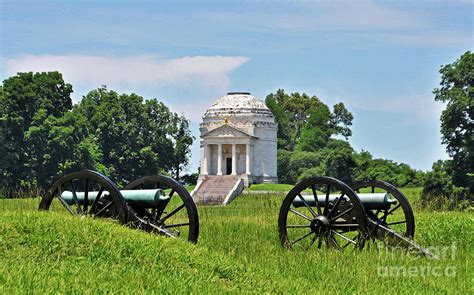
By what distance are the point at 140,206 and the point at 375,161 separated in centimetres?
7628

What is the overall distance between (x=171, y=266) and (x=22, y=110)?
6121 cm

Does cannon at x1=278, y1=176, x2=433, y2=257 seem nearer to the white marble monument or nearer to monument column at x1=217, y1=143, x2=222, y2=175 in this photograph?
the white marble monument

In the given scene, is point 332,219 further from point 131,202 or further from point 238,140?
point 238,140

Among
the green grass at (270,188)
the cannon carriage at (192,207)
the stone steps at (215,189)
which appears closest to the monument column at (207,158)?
the stone steps at (215,189)

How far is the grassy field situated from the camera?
12.2 meters

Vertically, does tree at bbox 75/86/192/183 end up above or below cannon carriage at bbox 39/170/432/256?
Result: above

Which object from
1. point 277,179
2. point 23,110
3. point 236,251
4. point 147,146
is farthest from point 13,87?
point 236,251

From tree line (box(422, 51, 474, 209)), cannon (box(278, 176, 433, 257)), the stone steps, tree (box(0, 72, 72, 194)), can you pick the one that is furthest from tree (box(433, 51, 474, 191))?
cannon (box(278, 176, 433, 257))

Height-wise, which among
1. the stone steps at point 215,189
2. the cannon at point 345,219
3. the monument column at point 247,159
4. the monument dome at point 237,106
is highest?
the monument dome at point 237,106

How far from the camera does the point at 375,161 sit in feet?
301

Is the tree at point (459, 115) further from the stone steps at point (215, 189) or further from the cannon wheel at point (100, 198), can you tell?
the cannon wheel at point (100, 198)

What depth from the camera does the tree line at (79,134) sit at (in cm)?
6975

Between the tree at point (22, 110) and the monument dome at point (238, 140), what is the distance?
66.4ft

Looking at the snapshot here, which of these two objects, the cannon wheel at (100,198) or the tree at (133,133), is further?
the tree at (133,133)
